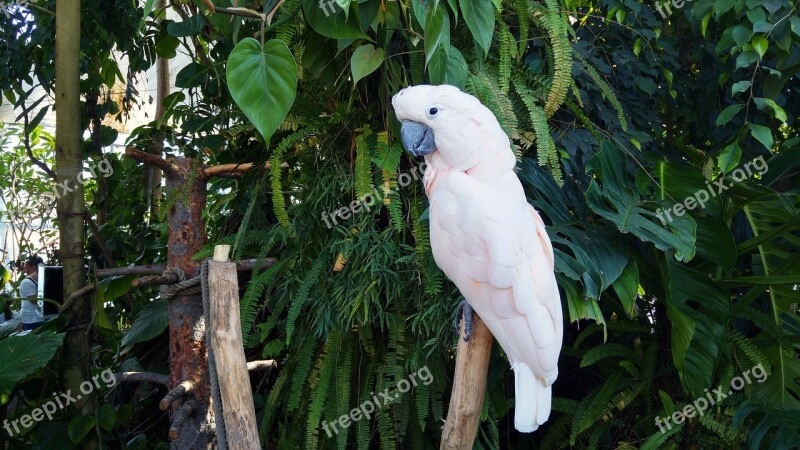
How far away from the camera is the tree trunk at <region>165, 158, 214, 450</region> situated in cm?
199

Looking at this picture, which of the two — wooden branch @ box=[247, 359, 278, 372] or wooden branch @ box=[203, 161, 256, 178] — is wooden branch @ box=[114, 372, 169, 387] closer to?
wooden branch @ box=[247, 359, 278, 372]

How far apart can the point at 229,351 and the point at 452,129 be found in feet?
2.15

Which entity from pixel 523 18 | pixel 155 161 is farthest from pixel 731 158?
pixel 155 161

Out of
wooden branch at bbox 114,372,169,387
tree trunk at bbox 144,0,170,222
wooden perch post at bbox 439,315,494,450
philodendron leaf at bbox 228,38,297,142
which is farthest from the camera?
tree trunk at bbox 144,0,170,222

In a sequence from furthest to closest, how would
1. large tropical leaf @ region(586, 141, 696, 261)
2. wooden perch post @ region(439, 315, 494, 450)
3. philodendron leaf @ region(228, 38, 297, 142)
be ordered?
large tropical leaf @ region(586, 141, 696, 261)
wooden perch post @ region(439, 315, 494, 450)
philodendron leaf @ region(228, 38, 297, 142)

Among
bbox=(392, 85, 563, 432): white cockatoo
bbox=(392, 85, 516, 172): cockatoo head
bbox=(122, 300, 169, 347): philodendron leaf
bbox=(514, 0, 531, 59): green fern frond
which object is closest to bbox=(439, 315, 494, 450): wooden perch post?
bbox=(392, 85, 563, 432): white cockatoo

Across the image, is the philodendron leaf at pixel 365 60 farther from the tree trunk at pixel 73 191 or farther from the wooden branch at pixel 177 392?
the tree trunk at pixel 73 191

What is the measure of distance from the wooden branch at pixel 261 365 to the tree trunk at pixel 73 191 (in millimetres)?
625

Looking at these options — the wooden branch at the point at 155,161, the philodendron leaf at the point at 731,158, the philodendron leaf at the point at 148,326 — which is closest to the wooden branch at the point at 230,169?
the wooden branch at the point at 155,161

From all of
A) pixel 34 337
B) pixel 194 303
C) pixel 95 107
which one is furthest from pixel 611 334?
pixel 95 107

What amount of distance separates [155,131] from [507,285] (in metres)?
1.84

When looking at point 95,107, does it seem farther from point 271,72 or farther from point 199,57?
point 271,72

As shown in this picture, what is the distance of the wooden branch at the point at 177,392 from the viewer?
6.29 feet

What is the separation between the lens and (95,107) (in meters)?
2.77
